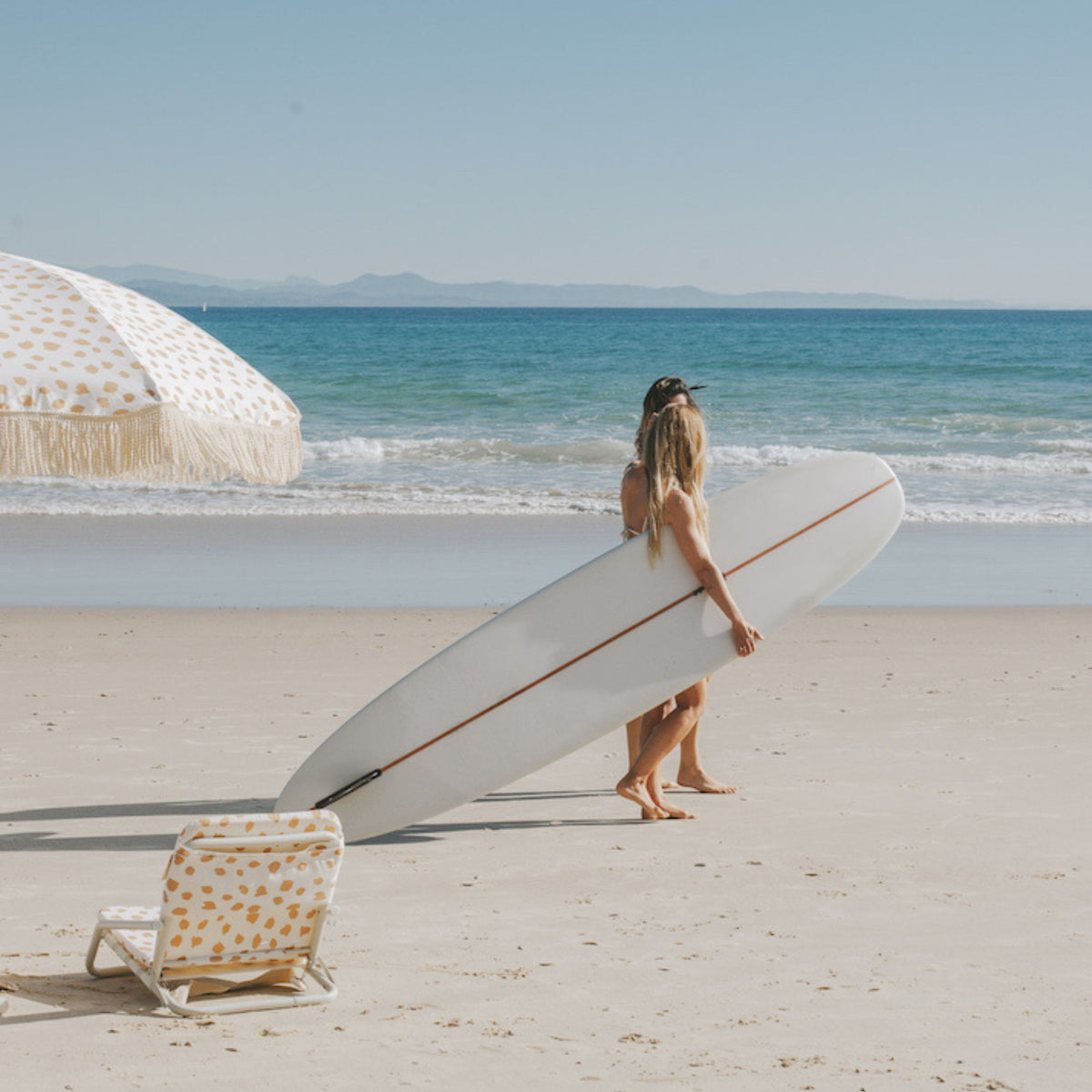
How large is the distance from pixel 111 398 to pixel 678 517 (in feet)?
6.73

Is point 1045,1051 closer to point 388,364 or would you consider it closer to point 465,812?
point 465,812

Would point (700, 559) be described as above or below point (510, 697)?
above

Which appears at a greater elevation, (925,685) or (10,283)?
(10,283)

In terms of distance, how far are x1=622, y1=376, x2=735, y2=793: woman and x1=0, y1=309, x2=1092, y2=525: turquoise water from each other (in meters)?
9.44

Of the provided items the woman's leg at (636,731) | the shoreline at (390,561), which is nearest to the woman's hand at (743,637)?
the woman's leg at (636,731)

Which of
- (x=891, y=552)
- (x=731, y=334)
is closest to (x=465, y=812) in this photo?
(x=891, y=552)

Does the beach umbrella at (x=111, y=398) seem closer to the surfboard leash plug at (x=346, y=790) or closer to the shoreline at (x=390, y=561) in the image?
the surfboard leash plug at (x=346, y=790)

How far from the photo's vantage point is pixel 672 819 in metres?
5.29

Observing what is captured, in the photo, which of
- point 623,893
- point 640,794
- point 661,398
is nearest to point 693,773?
point 640,794

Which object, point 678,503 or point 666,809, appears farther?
point 666,809

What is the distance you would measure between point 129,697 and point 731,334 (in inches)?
2389

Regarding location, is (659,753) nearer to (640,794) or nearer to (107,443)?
(640,794)

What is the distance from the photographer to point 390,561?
1190 cm

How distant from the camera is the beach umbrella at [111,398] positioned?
3701mm
